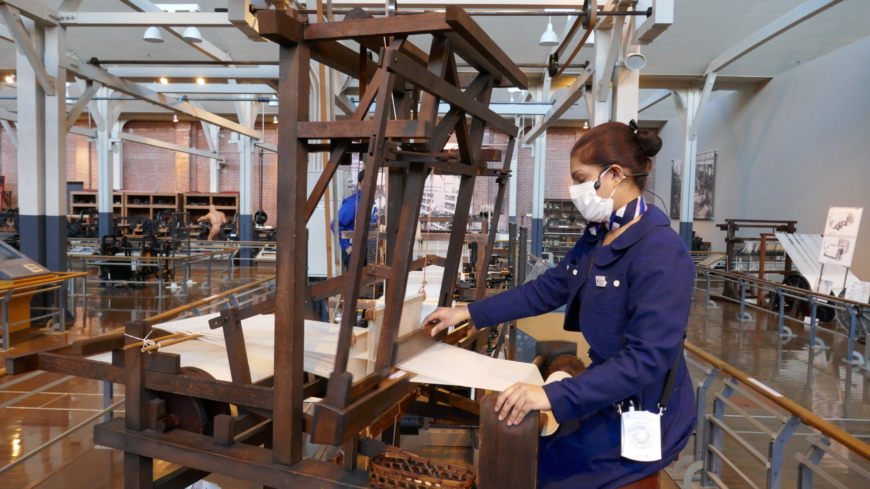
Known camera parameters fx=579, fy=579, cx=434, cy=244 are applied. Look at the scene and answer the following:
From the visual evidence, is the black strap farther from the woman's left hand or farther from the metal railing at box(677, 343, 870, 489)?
the metal railing at box(677, 343, 870, 489)

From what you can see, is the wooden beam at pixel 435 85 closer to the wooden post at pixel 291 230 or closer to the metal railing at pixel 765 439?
the wooden post at pixel 291 230

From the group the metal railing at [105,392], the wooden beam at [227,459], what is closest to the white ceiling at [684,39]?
the metal railing at [105,392]

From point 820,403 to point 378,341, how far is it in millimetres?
4813

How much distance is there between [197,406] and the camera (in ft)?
6.11

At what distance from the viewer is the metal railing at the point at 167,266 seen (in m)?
8.32

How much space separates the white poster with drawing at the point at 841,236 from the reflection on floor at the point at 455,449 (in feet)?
3.72

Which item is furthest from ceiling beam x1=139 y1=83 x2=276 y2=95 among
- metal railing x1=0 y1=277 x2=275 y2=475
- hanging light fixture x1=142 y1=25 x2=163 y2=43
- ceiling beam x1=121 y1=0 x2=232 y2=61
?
metal railing x1=0 y1=277 x2=275 y2=475

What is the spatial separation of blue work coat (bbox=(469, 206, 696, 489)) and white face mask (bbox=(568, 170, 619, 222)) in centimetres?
8

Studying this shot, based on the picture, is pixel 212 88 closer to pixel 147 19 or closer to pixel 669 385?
pixel 147 19

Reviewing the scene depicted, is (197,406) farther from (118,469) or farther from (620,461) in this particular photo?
(118,469)

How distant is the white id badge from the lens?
143 centimetres

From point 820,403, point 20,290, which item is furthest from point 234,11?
point 820,403

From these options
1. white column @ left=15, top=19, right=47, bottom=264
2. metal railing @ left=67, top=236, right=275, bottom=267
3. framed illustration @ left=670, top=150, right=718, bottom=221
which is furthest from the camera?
framed illustration @ left=670, top=150, right=718, bottom=221

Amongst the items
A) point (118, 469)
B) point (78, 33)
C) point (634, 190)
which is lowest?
point (118, 469)
